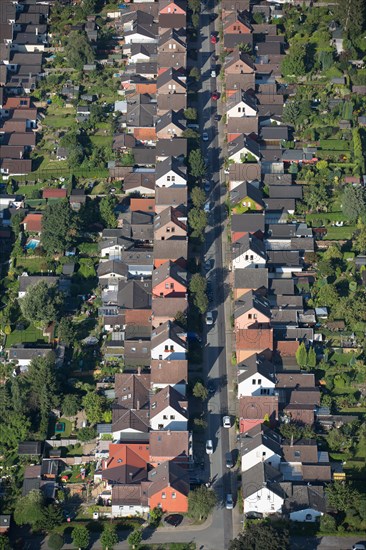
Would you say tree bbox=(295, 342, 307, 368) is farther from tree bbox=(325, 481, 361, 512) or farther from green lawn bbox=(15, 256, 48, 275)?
green lawn bbox=(15, 256, 48, 275)

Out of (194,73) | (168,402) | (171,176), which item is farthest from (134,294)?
(194,73)

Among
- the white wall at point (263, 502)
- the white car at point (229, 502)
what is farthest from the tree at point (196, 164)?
the white wall at point (263, 502)

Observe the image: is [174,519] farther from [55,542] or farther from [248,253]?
[248,253]

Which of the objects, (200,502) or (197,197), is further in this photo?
(197,197)

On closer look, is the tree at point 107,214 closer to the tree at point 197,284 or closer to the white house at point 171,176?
the white house at point 171,176

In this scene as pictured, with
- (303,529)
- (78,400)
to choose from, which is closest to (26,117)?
(78,400)

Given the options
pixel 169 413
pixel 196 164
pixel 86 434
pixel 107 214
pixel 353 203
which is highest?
pixel 196 164

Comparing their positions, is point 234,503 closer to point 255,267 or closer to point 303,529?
point 303,529
